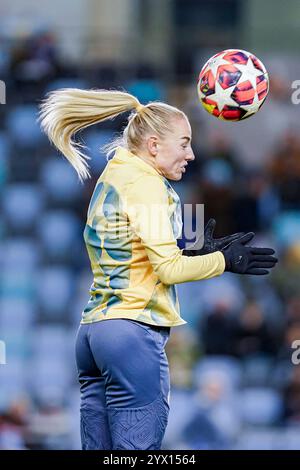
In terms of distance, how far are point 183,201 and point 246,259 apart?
6.89 metres

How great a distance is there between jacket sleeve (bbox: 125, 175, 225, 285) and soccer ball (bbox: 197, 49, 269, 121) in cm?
74

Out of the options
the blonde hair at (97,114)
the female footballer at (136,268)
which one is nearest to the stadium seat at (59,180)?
the blonde hair at (97,114)

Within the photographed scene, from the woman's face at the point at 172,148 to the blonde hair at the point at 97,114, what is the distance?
30mm

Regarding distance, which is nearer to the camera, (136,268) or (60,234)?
(136,268)

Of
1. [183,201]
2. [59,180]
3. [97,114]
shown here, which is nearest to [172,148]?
[97,114]

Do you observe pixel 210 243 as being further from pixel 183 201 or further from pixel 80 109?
pixel 183 201

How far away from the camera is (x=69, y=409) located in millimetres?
10000

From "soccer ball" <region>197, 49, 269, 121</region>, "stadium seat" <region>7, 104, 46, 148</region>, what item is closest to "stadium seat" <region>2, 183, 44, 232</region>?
"stadium seat" <region>7, 104, 46, 148</region>

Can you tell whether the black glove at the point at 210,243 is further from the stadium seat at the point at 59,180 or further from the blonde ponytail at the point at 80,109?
the stadium seat at the point at 59,180

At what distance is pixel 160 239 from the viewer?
4.85m
